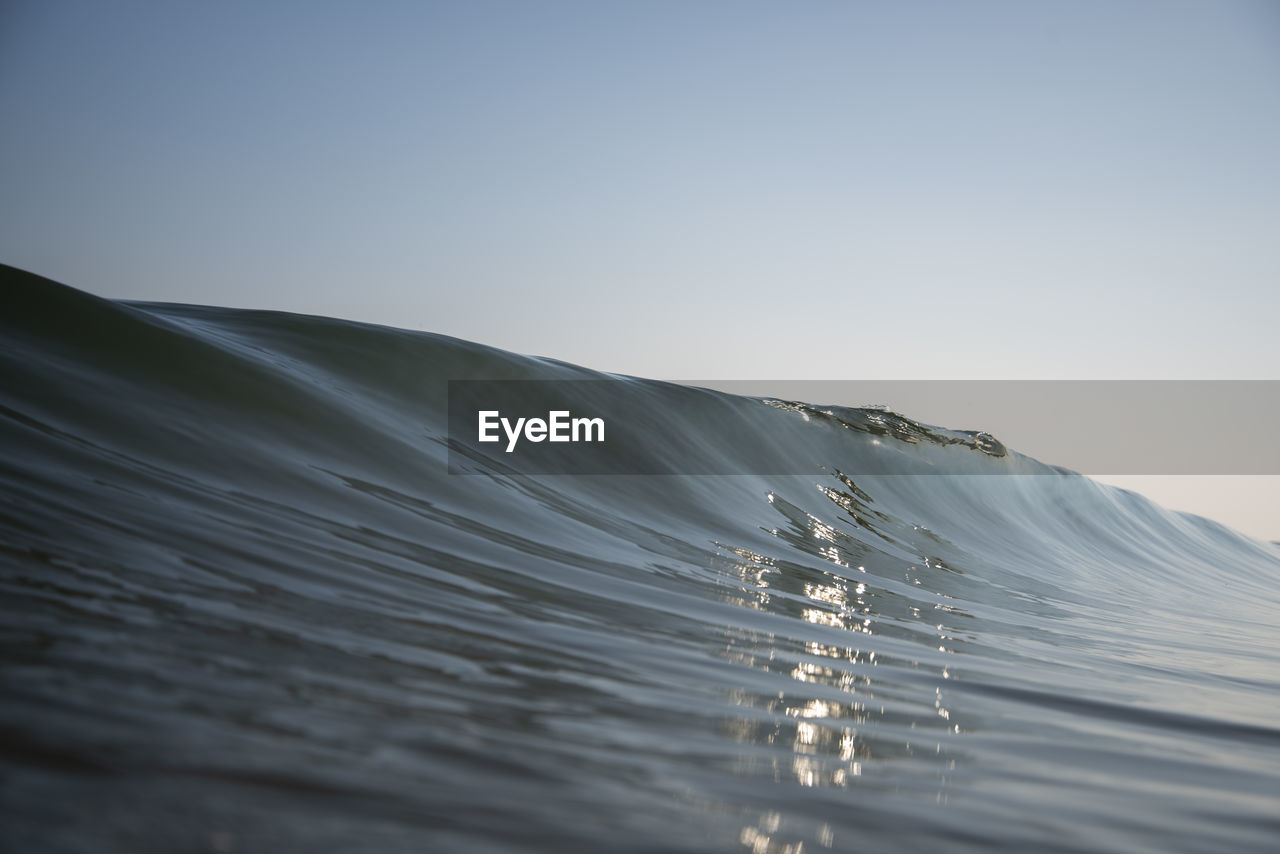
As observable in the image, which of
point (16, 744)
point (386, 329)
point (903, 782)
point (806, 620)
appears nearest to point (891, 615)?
point (806, 620)

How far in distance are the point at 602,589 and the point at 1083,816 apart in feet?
4.09

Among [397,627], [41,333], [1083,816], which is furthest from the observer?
[41,333]

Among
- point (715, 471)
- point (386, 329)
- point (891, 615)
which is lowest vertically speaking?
point (891, 615)

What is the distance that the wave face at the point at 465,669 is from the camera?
2.35 feet

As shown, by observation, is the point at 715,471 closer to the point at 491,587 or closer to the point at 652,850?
the point at 491,587

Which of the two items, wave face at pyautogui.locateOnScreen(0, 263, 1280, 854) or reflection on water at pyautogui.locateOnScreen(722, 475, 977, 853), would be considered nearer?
wave face at pyautogui.locateOnScreen(0, 263, 1280, 854)

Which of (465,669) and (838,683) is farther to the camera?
(838,683)

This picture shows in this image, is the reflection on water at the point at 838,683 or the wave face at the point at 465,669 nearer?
the wave face at the point at 465,669

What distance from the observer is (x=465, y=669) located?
1153 mm

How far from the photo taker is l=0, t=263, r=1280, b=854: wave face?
0.72 m

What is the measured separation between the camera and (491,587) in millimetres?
1779

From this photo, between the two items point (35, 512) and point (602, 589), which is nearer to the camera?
point (35, 512)

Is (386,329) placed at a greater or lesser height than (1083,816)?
greater

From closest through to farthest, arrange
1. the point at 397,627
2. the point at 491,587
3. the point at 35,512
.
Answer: the point at 397,627 < the point at 35,512 < the point at 491,587
